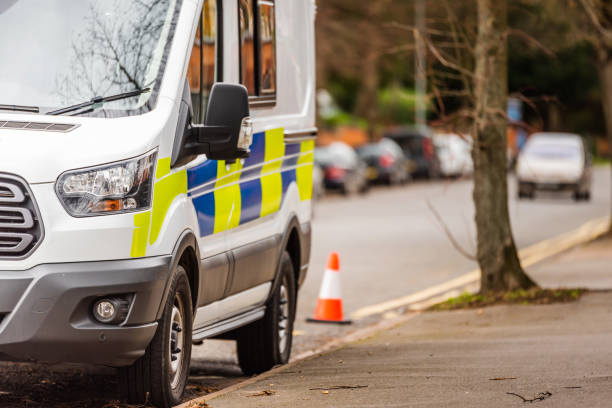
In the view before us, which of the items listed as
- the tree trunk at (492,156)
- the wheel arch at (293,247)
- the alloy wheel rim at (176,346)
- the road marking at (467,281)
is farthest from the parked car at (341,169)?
the alloy wheel rim at (176,346)

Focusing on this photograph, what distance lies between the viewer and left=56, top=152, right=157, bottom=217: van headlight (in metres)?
6.14

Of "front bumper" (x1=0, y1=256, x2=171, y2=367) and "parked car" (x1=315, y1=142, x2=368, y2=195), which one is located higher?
"front bumper" (x1=0, y1=256, x2=171, y2=367)

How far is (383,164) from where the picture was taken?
140 ft

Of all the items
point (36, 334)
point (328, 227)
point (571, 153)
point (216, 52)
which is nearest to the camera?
point (36, 334)

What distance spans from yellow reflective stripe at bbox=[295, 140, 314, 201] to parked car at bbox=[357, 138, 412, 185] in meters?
31.9

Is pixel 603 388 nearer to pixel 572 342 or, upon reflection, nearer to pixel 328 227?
pixel 572 342

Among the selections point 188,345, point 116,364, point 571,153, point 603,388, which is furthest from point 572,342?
point 571,153

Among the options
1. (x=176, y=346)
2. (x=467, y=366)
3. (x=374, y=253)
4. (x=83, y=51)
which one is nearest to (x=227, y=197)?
(x=176, y=346)

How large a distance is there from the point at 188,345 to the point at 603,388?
219 cm

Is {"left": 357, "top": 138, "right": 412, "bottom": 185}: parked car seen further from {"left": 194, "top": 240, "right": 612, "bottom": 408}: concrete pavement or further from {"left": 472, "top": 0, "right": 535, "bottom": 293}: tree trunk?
{"left": 194, "top": 240, "right": 612, "bottom": 408}: concrete pavement

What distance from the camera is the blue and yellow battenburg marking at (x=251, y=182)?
720cm

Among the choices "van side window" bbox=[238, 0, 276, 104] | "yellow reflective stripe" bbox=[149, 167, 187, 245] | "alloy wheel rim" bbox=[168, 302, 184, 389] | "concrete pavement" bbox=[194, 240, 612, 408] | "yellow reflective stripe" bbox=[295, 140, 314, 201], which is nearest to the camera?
"yellow reflective stripe" bbox=[149, 167, 187, 245]

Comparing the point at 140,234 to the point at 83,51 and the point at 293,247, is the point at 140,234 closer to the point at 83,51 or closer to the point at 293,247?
the point at 83,51

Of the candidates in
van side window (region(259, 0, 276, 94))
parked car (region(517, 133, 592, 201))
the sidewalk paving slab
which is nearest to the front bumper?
the sidewalk paving slab
